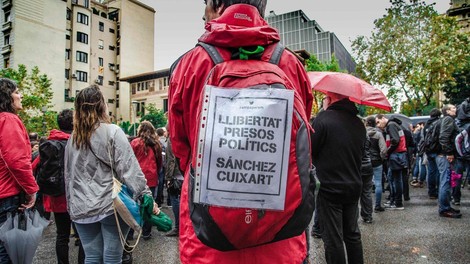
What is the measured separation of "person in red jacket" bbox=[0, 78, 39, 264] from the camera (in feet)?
10.6

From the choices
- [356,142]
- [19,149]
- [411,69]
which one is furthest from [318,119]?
[411,69]

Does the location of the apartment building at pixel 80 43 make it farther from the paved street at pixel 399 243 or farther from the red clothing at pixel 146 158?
the paved street at pixel 399 243

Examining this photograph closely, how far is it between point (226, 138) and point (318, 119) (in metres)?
2.51

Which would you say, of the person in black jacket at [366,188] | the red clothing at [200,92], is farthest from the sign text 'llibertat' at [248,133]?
the person in black jacket at [366,188]

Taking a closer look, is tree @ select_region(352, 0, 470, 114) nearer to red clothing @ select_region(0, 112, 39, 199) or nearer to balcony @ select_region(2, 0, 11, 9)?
red clothing @ select_region(0, 112, 39, 199)

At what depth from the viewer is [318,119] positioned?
3.65 metres

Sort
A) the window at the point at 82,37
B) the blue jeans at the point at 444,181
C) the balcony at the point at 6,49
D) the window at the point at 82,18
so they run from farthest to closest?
1. the window at the point at 82,37
2. the window at the point at 82,18
3. the balcony at the point at 6,49
4. the blue jeans at the point at 444,181

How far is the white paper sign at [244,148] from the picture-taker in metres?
1.30

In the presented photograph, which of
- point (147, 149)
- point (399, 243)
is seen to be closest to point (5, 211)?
point (147, 149)

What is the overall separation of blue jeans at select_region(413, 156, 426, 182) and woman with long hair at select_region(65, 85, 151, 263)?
1074cm

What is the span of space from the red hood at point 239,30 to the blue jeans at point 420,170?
11.3 m

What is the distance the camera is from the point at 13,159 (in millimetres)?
3223

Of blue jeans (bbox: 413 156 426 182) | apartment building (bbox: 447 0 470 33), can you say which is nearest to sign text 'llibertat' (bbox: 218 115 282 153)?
blue jeans (bbox: 413 156 426 182)

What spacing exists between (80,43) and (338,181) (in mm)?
52902
